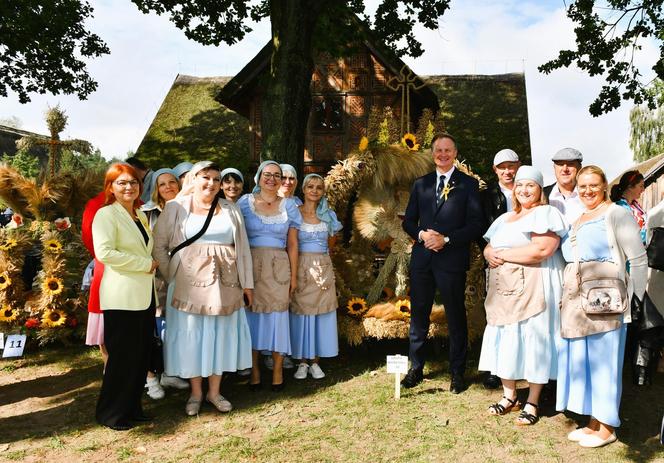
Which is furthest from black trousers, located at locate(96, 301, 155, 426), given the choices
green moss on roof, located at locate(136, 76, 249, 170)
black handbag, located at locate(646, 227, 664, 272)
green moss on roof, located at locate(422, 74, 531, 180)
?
green moss on roof, located at locate(422, 74, 531, 180)

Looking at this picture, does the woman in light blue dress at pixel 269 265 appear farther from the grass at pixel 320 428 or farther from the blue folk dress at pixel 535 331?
the blue folk dress at pixel 535 331

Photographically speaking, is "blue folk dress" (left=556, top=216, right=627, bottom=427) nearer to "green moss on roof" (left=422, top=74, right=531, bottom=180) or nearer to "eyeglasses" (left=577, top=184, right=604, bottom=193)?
"eyeglasses" (left=577, top=184, right=604, bottom=193)

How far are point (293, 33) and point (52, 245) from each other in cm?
446

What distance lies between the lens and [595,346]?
3797mm

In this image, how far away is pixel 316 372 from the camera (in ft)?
17.8

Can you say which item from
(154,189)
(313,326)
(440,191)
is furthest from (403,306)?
(154,189)

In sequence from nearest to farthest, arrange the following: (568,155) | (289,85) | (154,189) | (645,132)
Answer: (568,155) < (154,189) < (289,85) < (645,132)

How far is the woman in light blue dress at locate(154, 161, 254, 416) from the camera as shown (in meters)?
4.32

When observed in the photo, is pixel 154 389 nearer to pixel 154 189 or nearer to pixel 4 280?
pixel 154 189

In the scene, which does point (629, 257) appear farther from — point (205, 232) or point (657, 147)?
point (657, 147)

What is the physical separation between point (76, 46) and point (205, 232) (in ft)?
39.7

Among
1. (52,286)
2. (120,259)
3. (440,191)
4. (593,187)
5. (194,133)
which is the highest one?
(194,133)

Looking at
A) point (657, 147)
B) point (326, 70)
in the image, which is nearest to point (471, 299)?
point (326, 70)

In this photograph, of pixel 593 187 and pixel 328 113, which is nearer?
pixel 593 187
